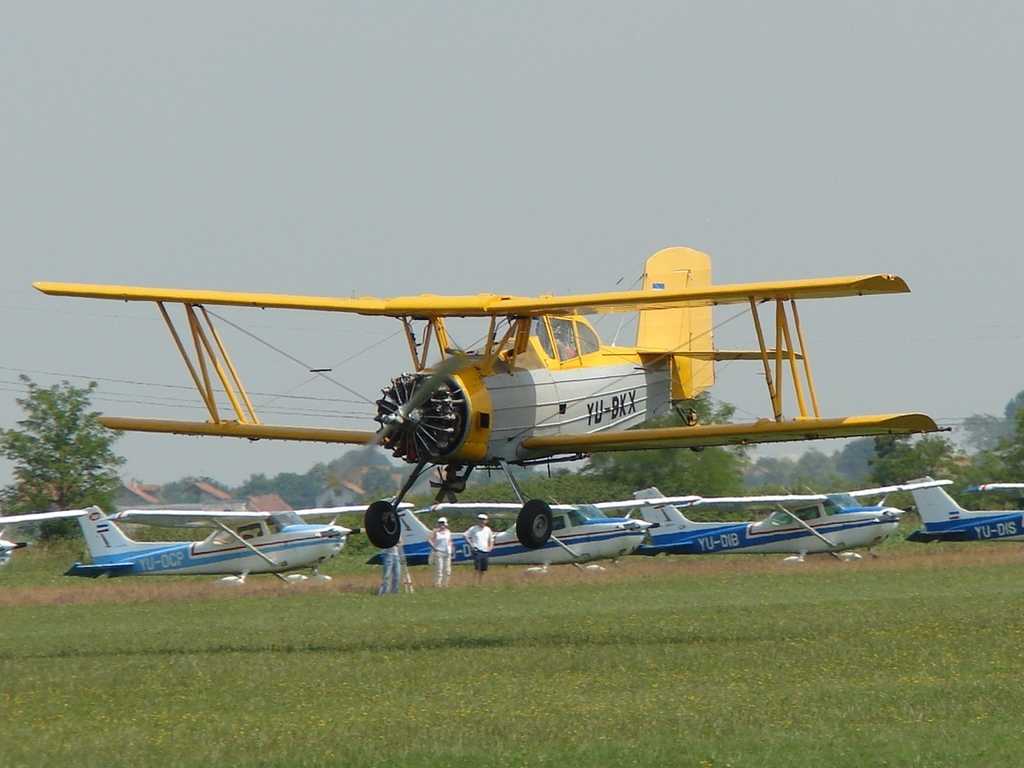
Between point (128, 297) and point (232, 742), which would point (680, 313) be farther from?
point (232, 742)

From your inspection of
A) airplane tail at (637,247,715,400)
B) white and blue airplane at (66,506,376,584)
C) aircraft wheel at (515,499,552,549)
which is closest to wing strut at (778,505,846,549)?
white and blue airplane at (66,506,376,584)

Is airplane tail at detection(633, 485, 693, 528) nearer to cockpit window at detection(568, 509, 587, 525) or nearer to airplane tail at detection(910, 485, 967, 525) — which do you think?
cockpit window at detection(568, 509, 587, 525)

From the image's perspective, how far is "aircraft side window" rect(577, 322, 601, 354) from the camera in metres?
19.7

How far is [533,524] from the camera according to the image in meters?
17.9

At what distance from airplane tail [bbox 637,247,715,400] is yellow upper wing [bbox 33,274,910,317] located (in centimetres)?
351

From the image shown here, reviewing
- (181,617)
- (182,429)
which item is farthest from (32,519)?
(182,429)

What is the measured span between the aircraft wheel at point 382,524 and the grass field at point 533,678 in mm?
1557

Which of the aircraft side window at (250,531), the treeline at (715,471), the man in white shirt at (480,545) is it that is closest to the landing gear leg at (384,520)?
the man in white shirt at (480,545)

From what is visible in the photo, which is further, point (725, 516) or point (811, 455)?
point (811, 455)

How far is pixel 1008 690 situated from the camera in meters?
15.2

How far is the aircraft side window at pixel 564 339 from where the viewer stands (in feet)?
62.3

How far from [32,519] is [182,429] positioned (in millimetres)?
16876

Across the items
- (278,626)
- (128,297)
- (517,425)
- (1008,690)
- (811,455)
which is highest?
(811,455)

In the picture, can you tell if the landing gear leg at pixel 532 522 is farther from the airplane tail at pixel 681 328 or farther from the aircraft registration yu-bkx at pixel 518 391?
the airplane tail at pixel 681 328
